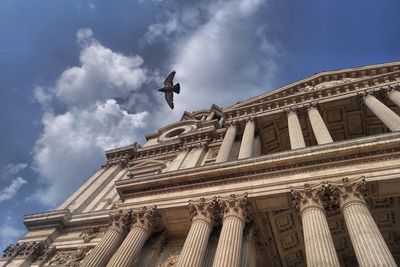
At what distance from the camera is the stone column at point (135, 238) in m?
16.0

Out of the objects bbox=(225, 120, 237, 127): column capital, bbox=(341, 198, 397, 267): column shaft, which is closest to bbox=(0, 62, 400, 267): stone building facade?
bbox=(341, 198, 397, 267): column shaft

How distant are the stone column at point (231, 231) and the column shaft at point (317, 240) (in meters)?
2.70

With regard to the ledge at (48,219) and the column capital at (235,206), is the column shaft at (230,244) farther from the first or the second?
the ledge at (48,219)

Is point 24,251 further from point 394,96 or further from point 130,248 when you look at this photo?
point 394,96

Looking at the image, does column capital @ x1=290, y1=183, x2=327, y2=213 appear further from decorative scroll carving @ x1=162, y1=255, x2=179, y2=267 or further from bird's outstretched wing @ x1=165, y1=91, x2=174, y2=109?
bird's outstretched wing @ x1=165, y1=91, x2=174, y2=109

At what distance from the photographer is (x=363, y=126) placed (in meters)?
26.3

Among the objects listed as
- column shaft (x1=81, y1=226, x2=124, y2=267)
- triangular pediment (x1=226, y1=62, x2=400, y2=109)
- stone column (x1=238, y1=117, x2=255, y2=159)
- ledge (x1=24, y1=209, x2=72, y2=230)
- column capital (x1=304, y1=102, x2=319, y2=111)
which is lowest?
column shaft (x1=81, y1=226, x2=124, y2=267)

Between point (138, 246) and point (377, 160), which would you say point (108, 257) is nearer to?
point (138, 246)

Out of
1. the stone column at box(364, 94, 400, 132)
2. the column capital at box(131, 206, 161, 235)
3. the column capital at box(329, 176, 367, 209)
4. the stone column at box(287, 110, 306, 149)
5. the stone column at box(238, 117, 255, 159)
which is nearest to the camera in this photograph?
the column capital at box(329, 176, 367, 209)

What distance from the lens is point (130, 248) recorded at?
1661 centimetres

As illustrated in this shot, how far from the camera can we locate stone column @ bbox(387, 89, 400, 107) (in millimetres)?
22686

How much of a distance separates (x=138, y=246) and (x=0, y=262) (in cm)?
1059

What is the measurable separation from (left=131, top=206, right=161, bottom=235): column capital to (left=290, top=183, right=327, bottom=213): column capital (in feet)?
23.3

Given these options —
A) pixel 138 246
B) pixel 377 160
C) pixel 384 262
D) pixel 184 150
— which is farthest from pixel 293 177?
pixel 184 150
